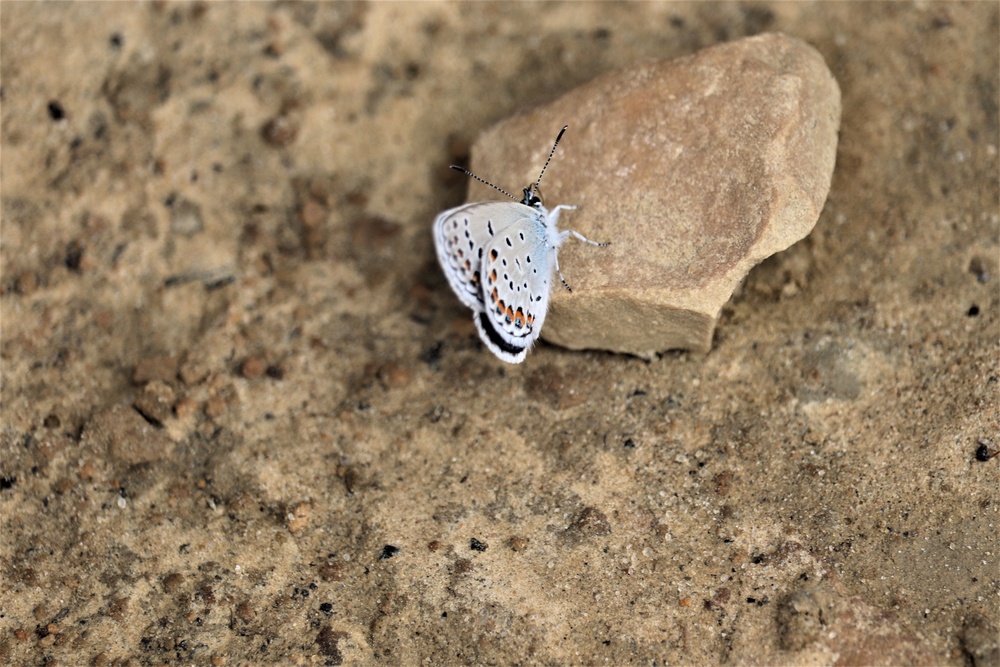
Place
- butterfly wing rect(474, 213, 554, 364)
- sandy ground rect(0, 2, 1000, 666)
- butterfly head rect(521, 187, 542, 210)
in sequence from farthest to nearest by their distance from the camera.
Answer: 1. butterfly head rect(521, 187, 542, 210)
2. butterfly wing rect(474, 213, 554, 364)
3. sandy ground rect(0, 2, 1000, 666)

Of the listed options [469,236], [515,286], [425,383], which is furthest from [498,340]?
[425,383]

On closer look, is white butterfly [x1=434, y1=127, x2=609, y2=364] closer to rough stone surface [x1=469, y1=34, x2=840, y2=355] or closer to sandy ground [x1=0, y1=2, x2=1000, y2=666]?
rough stone surface [x1=469, y1=34, x2=840, y2=355]

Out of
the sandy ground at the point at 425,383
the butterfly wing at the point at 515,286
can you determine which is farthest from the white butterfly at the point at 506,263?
the sandy ground at the point at 425,383

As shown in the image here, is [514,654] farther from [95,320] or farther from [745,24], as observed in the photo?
[745,24]

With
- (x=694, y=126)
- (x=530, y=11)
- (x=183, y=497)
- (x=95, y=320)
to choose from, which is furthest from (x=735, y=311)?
(x=95, y=320)

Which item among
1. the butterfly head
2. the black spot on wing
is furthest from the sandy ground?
the butterfly head

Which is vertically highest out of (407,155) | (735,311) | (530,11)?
(530,11)
